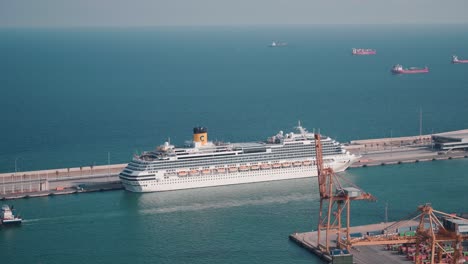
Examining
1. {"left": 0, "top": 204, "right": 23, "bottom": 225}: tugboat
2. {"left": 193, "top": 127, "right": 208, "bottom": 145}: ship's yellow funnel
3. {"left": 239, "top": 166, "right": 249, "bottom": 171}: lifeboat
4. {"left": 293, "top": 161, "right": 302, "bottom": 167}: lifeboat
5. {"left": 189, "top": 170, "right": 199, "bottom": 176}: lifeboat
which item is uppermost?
{"left": 193, "top": 127, "right": 208, "bottom": 145}: ship's yellow funnel

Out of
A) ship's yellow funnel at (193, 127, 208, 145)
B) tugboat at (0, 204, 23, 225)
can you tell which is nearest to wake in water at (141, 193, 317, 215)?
ship's yellow funnel at (193, 127, 208, 145)

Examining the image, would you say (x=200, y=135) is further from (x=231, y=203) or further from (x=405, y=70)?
(x=405, y=70)

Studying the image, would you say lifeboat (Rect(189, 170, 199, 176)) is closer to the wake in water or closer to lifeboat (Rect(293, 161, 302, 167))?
the wake in water

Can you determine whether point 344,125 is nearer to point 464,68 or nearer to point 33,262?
point 33,262

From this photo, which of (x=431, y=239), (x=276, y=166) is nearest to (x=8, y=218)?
(x=276, y=166)

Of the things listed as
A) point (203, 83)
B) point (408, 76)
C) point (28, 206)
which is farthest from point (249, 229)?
point (408, 76)

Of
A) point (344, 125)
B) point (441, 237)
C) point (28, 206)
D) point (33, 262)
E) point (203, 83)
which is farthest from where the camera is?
point (203, 83)

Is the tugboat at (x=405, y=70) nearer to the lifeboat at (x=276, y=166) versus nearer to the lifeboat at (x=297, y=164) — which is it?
the lifeboat at (x=297, y=164)
